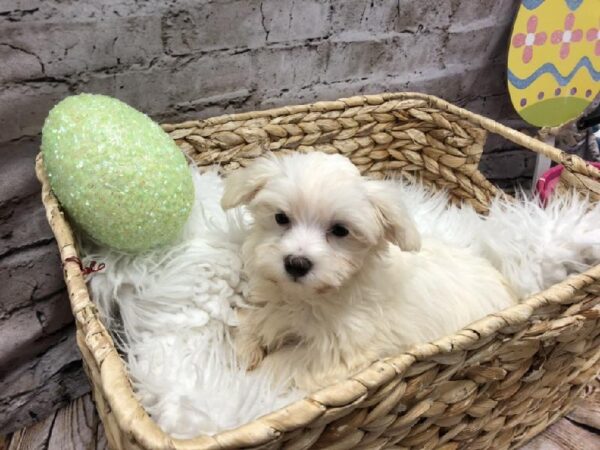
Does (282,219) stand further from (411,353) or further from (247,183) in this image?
(411,353)

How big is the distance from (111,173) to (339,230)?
0.41 metres

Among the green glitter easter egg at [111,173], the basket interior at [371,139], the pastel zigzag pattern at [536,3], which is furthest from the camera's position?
the pastel zigzag pattern at [536,3]

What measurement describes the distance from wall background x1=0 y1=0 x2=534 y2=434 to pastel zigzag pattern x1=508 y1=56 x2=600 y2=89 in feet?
0.58

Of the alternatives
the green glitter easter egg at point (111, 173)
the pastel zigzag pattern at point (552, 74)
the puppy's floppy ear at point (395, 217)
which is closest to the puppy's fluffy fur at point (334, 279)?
the puppy's floppy ear at point (395, 217)

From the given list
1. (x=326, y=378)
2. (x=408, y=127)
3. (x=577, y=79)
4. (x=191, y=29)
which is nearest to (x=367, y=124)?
(x=408, y=127)

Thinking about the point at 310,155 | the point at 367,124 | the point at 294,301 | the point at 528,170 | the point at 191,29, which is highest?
the point at 191,29

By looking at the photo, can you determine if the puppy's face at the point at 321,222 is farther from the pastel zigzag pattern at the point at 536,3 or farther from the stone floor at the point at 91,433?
the pastel zigzag pattern at the point at 536,3

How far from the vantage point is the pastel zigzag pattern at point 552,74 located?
161cm

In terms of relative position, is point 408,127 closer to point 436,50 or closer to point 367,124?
point 367,124

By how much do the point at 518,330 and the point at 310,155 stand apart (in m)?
0.46

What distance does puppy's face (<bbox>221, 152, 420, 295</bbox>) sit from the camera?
87 cm

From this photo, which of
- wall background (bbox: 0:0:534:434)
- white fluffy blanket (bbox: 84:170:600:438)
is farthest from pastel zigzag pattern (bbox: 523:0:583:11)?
white fluffy blanket (bbox: 84:170:600:438)

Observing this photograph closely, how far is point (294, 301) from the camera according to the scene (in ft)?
3.30

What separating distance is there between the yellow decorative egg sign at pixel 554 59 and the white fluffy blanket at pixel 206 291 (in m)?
0.54
